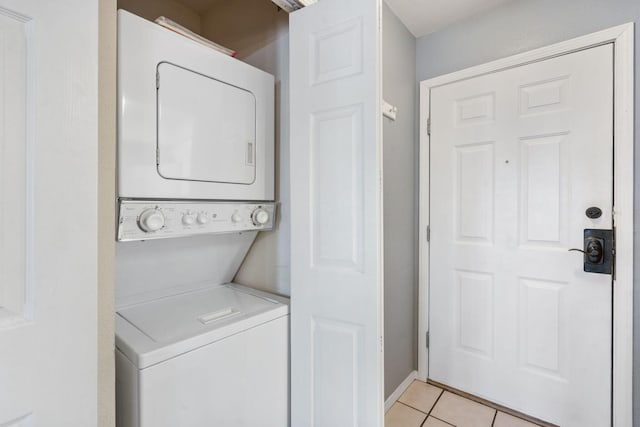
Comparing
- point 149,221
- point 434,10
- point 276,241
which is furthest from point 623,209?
point 149,221

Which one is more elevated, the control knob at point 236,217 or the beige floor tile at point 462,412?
the control knob at point 236,217

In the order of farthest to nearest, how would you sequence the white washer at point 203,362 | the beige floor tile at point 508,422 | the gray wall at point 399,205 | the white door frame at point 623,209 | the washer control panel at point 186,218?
the gray wall at point 399,205
the beige floor tile at point 508,422
the white door frame at point 623,209
the washer control panel at point 186,218
the white washer at point 203,362

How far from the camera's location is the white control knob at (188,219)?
1.24 metres

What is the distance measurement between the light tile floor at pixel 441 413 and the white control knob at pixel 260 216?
150 cm

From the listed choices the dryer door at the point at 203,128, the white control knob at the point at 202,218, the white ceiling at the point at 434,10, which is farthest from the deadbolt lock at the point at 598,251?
the white control knob at the point at 202,218

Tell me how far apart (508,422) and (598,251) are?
117 centimetres

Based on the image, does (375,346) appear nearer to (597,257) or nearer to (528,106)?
(597,257)

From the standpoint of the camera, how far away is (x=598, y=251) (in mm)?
1660

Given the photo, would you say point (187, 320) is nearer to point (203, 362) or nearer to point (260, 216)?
point (203, 362)

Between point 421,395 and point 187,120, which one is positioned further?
point 421,395
